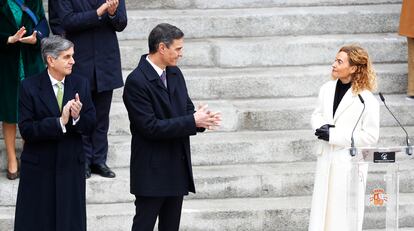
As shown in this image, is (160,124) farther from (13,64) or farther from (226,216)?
(13,64)

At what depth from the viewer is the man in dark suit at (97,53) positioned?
8.98 meters

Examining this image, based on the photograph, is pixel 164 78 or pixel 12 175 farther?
pixel 12 175

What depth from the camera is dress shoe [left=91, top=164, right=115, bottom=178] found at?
923 centimetres

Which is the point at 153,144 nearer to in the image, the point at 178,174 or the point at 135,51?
the point at 178,174

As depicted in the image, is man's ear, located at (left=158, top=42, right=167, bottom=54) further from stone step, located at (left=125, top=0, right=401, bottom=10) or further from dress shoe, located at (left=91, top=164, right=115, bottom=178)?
stone step, located at (left=125, top=0, right=401, bottom=10)

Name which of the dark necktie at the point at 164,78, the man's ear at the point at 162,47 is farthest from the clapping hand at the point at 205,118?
the man's ear at the point at 162,47

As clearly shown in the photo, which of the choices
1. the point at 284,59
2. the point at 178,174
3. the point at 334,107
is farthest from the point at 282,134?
the point at 178,174

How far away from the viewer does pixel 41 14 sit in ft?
30.6

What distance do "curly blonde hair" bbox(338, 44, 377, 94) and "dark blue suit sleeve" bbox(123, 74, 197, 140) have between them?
51.8 inches

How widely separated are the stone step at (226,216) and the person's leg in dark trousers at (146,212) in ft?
3.95

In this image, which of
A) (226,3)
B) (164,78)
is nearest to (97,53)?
(164,78)

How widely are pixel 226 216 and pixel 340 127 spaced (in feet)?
4.95

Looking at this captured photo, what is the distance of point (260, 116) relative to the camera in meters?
10.0

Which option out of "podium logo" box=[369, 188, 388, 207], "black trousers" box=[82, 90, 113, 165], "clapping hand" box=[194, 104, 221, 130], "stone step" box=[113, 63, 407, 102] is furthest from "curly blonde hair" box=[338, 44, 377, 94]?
"stone step" box=[113, 63, 407, 102]
